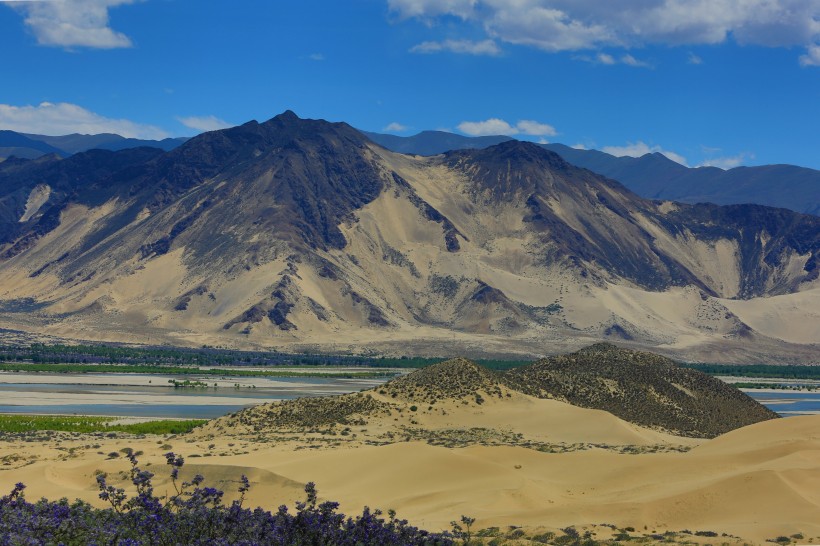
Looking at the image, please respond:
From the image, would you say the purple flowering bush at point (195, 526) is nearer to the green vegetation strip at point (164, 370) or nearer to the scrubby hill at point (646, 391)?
the scrubby hill at point (646, 391)

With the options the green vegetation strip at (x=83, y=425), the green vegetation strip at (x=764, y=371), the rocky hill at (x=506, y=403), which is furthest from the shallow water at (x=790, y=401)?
the green vegetation strip at (x=83, y=425)

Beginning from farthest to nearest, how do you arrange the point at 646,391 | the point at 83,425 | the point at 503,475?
1. the point at 646,391
2. the point at 83,425
3. the point at 503,475

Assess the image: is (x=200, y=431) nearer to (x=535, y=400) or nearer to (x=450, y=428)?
(x=450, y=428)

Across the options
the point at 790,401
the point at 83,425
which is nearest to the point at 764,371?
the point at 790,401

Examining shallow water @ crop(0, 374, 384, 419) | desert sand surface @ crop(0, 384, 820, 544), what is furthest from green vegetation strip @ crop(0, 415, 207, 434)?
shallow water @ crop(0, 374, 384, 419)

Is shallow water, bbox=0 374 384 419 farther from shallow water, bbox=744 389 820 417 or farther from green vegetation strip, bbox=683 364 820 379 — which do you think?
green vegetation strip, bbox=683 364 820 379

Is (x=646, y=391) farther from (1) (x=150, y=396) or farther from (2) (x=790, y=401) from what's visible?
(1) (x=150, y=396)
